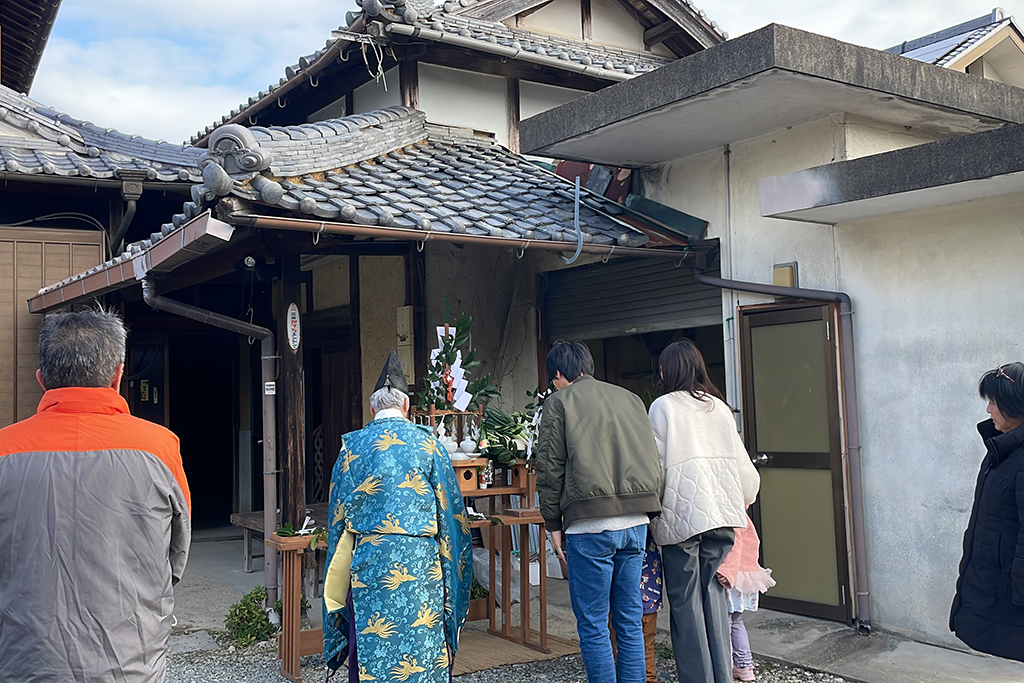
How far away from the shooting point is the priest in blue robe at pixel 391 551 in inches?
164

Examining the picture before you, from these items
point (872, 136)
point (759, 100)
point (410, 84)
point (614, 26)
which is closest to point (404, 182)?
point (410, 84)

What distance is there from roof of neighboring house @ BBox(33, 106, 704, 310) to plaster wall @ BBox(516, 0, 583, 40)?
2.30 meters

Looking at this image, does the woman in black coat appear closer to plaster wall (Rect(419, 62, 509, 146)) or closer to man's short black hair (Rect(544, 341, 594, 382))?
man's short black hair (Rect(544, 341, 594, 382))

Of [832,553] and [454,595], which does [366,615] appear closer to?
[454,595]

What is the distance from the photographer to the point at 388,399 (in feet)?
14.3

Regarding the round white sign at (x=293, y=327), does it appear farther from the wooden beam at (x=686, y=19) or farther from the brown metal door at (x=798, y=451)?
the wooden beam at (x=686, y=19)

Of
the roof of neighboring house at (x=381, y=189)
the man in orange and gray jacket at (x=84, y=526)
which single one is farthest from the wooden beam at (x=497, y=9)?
the man in orange and gray jacket at (x=84, y=526)

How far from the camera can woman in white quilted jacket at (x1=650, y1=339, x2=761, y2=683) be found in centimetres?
445

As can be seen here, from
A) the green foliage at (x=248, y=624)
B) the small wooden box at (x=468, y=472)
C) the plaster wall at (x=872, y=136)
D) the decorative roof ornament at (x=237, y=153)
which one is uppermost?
the plaster wall at (x=872, y=136)

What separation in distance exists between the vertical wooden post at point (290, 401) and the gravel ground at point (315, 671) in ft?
3.39

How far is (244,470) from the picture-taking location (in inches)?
451

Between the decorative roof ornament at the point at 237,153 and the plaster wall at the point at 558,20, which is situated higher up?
the plaster wall at the point at 558,20

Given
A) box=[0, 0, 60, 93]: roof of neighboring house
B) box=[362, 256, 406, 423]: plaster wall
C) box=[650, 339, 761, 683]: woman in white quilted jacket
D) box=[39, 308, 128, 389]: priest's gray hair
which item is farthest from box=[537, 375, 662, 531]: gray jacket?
box=[0, 0, 60, 93]: roof of neighboring house

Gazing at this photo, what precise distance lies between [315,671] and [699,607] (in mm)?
2509
